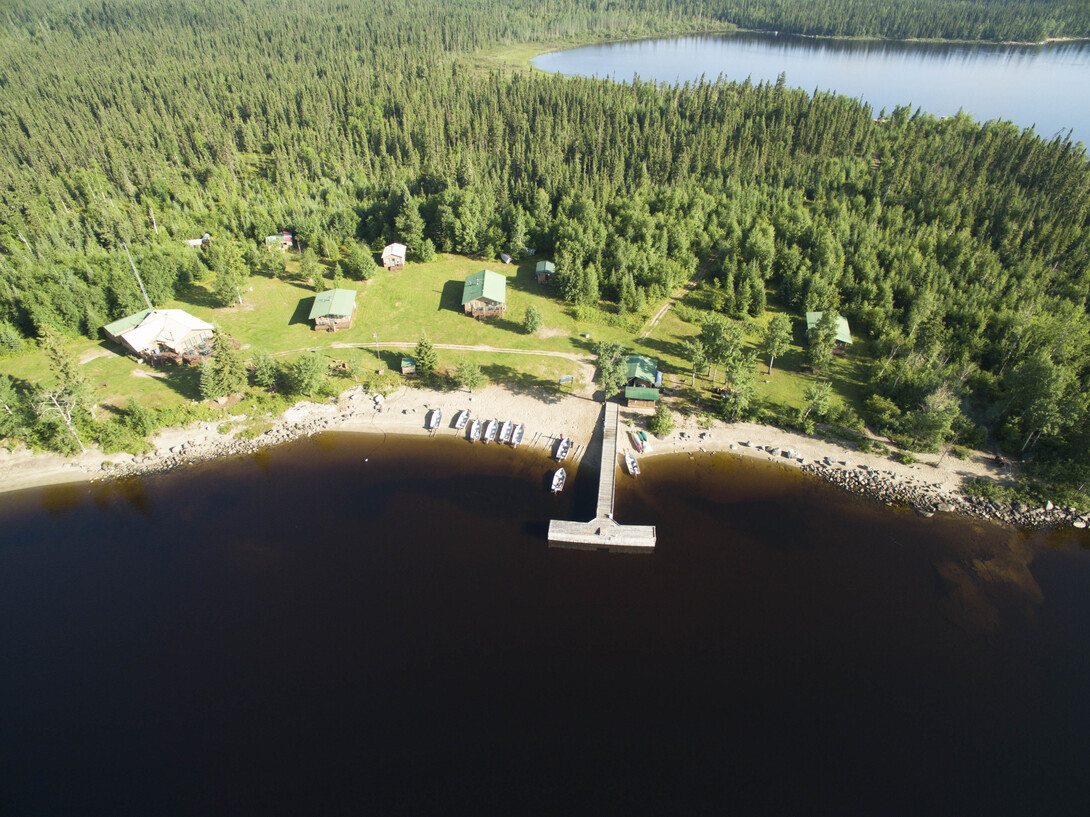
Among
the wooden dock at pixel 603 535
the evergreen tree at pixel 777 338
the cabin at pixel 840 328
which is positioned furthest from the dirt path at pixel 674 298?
the wooden dock at pixel 603 535

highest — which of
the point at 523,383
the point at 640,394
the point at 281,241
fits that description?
Answer: the point at 281,241

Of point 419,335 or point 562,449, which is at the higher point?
point 419,335

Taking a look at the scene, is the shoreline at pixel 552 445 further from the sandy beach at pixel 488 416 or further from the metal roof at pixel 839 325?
the metal roof at pixel 839 325

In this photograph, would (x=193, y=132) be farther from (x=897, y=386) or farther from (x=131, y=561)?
(x=897, y=386)

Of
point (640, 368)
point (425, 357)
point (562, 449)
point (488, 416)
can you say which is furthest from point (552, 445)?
point (425, 357)

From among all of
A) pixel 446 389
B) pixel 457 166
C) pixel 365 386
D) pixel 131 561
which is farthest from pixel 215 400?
pixel 457 166

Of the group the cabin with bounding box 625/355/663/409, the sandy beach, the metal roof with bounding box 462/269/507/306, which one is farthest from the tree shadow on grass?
the metal roof with bounding box 462/269/507/306

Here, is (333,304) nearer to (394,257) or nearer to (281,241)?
(394,257)
